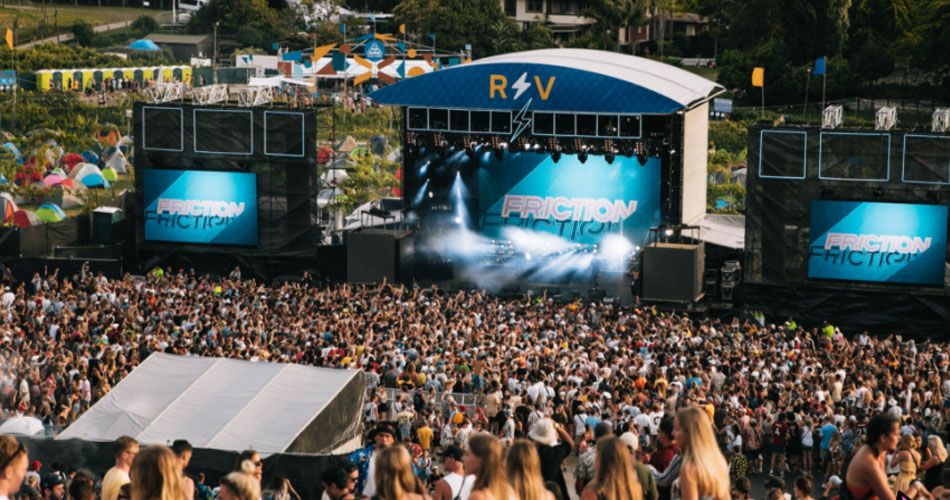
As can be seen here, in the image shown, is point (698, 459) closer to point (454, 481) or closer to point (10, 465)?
point (454, 481)

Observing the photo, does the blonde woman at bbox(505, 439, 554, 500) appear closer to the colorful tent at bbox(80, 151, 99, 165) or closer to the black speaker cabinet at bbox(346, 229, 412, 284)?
the black speaker cabinet at bbox(346, 229, 412, 284)

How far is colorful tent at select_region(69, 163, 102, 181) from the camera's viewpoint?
4872 centimetres

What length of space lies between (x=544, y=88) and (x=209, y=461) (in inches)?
710

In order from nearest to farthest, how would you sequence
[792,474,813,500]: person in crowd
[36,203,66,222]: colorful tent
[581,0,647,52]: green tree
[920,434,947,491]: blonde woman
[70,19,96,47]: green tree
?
[792,474,813,500]: person in crowd < [920,434,947,491]: blonde woman < [36,203,66,222]: colorful tent < [581,0,647,52]: green tree < [70,19,96,47]: green tree

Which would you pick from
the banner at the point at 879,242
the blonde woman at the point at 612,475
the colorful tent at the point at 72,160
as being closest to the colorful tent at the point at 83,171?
the colorful tent at the point at 72,160

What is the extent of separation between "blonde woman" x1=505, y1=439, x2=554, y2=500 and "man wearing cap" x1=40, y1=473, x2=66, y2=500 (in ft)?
16.1

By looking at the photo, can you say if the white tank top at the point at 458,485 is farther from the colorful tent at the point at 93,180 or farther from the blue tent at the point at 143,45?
the blue tent at the point at 143,45

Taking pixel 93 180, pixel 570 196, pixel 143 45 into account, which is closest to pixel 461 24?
pixel 143 45

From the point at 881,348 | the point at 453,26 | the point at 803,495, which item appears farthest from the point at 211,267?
the point at 453,26

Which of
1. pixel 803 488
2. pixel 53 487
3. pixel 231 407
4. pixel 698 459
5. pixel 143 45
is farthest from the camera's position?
pixel 143 45

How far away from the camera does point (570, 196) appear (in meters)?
32.8

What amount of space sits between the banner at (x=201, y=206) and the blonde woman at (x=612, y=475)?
25.6 m

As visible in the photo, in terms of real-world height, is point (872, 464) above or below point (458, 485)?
above

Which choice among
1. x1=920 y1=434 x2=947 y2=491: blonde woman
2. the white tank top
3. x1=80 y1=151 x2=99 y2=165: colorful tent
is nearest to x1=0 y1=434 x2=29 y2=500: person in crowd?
the white tank top
